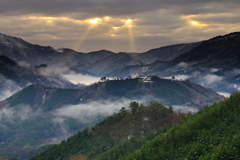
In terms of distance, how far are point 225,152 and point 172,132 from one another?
50.2 m

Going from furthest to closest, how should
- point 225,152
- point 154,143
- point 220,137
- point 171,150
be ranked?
point 154,143
point 171,150
point 220,137
point 225,152

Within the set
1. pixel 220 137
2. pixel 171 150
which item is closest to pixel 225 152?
pixel 220 137

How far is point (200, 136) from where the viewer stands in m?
139

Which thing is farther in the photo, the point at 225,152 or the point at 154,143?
the point at 154,143

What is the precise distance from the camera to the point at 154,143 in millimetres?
149500

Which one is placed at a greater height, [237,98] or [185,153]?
[237,98]

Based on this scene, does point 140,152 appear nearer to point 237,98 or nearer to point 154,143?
point 154,143

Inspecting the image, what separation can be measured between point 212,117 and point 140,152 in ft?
102

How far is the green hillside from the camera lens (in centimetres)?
12611

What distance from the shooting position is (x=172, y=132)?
153250mm

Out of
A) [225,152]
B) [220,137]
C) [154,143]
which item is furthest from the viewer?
[154,143]

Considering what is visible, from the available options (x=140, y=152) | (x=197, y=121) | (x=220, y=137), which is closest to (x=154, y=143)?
(x=140, y=152)

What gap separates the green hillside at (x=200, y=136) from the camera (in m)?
126

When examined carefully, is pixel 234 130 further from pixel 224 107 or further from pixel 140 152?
pixel 140 152
